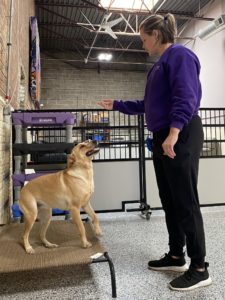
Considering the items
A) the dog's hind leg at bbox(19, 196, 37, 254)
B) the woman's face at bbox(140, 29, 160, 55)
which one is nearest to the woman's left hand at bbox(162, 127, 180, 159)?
the woman's face at bbox(140, 29, 160, 55)

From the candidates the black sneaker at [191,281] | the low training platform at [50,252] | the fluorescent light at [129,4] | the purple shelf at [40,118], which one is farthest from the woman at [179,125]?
the fluorescent light at [129,4]

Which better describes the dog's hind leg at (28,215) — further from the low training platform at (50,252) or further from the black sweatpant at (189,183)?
the black sweatpant at (189,183)

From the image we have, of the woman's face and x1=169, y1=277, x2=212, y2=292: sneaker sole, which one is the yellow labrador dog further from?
the woman's face

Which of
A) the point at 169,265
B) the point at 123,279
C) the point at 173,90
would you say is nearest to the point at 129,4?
the point at 173,90

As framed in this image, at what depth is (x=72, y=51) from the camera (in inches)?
444

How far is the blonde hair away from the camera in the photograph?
5.23 ft

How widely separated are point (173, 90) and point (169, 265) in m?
1.05

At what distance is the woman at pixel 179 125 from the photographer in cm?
145

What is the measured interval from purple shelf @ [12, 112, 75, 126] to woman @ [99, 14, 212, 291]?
123 cm

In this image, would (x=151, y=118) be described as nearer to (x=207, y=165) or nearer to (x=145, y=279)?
(x=145, y=279)

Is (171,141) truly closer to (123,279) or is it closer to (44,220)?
(123,279)

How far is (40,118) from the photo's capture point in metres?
2.68

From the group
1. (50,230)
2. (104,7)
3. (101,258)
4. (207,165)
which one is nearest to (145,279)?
(101,258)

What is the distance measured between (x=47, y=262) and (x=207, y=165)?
8.49 ft
